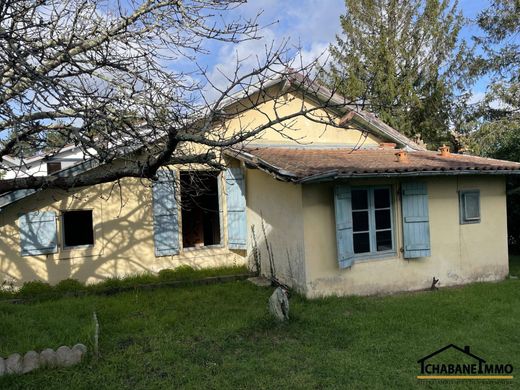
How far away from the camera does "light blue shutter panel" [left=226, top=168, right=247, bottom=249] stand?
34.1 ft

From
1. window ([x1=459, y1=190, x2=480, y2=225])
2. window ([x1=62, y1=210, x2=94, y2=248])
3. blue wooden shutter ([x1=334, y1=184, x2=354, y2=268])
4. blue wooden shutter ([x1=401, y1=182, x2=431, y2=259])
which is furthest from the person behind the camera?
window ([x1=62, y1=210, x2=94, y2=248])

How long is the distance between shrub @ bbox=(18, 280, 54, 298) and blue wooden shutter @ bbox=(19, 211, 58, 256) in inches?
25.8

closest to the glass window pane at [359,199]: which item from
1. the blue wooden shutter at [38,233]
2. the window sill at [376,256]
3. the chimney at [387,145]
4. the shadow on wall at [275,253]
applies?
the window sill at [376,256]

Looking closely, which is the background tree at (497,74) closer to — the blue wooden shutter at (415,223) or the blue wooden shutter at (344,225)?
the blue wooden shutter at (415,223)

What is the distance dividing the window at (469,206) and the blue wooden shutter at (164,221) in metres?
A: 6.92

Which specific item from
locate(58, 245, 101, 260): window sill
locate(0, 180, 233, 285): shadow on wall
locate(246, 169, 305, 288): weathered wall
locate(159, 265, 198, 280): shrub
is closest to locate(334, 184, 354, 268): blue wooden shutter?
locate(246, 169, 305, 288): weathered wall

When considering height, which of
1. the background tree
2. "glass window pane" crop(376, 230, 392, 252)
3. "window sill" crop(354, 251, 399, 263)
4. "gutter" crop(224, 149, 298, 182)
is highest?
the background tree

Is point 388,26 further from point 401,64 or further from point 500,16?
point 500,16

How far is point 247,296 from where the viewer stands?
27.0ft

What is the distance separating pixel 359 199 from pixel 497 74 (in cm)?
1490

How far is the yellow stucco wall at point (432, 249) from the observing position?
802cm

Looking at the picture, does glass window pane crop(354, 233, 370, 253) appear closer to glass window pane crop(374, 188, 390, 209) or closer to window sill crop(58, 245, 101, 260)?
glass window pane crop(374, 188, 390, 209)

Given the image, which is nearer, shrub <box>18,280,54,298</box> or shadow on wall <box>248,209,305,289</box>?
shadow on wall <box>248,209,305,289</box>

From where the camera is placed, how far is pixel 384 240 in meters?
8.85
